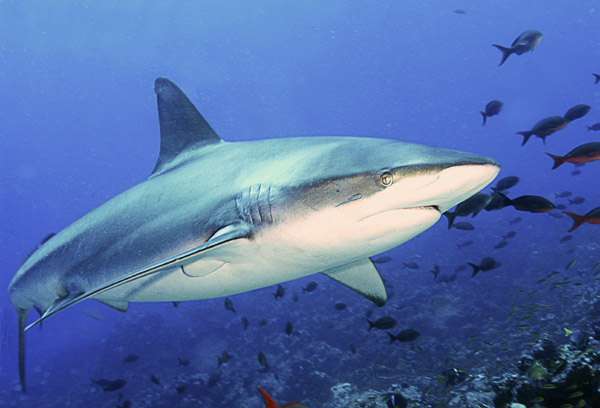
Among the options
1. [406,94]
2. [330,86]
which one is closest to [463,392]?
[330,86]

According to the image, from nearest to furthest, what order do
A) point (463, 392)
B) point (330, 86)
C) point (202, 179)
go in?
point (202, 179), point (463, 392), point (330, 86)

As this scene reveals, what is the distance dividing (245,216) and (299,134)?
13006 cm

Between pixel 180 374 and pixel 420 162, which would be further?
pixel 180 374

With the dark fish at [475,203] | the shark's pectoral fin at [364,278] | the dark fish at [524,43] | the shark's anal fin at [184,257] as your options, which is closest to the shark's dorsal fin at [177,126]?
the shark's anal fin at [184,257]

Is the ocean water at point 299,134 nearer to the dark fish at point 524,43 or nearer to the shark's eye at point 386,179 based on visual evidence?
the shark's eye at point 386,179

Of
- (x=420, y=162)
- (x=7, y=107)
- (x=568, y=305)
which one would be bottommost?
(x=568, y=305)

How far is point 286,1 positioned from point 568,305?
109668mm

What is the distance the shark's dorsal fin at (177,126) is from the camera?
10.3 ft

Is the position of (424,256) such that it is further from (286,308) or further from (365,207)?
(365,207)

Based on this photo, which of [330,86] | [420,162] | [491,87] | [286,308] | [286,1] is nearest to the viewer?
[420,162]

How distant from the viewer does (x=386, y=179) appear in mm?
1507

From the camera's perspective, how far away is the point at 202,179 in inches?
94.3

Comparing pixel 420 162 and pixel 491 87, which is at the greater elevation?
pixel 491 87

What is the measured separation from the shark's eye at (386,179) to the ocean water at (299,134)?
4890 mm
